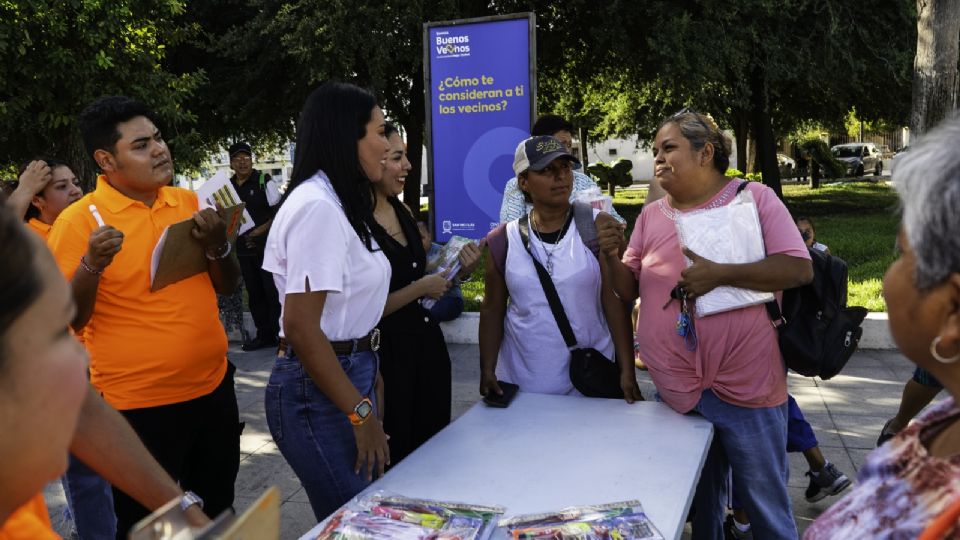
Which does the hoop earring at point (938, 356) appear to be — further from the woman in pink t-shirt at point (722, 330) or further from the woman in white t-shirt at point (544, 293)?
the woman in white t-shirt at point (544, 293)

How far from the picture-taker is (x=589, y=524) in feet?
6.02

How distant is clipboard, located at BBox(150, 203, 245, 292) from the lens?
258 cm

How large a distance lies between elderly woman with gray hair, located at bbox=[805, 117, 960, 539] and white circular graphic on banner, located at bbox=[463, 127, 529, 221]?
5.93 metres

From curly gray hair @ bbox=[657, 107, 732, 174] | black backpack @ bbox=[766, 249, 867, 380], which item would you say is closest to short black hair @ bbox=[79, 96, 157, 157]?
curly gray hair @ bbox=[657, 107, 732, 174]

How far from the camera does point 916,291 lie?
3.70 ft

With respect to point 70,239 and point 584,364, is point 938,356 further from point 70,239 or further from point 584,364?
point 70,239

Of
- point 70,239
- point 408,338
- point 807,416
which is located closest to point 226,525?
point 408,338

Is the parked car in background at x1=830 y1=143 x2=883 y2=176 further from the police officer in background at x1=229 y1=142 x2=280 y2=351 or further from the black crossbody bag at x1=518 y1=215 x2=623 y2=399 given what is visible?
the black crossbody bag at x1=518 y1=215 x2=623 y2=399

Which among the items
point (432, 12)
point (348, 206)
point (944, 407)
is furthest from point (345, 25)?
point (944, 407)

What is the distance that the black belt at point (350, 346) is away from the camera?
2307 millimetres

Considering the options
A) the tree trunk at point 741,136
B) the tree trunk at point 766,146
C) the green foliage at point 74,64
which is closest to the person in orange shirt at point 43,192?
the green foliage at point 74,64

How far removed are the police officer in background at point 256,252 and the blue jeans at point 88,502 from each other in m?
4.26

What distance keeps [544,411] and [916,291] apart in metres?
1.78

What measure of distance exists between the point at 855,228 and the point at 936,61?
6.13 meters
